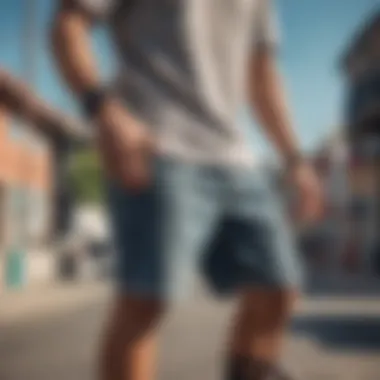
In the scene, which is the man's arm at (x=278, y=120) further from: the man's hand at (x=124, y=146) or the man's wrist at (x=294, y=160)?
the man's hand at (x=124, y=146)

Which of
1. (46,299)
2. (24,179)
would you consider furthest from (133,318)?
(24,179)

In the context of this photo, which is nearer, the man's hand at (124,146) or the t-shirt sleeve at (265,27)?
the man's hand at (124,146)

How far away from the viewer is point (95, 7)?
5.19 feet

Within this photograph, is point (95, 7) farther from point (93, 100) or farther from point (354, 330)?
point (354, 330)

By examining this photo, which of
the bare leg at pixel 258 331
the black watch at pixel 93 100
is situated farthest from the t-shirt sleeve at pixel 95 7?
the bare leg at pixel 258 331

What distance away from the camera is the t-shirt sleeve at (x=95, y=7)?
1.58 meters

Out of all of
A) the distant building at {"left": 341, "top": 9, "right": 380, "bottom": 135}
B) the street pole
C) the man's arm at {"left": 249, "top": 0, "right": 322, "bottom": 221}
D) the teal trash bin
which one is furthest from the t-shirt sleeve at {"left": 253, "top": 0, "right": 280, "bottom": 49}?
the teal trash bin

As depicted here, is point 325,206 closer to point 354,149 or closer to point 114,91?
point 354,149

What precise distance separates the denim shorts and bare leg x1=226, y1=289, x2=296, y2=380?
0.02 meters

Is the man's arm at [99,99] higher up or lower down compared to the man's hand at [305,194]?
higher up

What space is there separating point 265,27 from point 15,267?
0.49m

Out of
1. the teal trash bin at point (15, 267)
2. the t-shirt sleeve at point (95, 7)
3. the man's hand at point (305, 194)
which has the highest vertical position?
the t-shirt sleeve at point (95, 7)

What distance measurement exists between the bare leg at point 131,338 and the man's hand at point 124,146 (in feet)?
0.58

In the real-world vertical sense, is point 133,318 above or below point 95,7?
below
